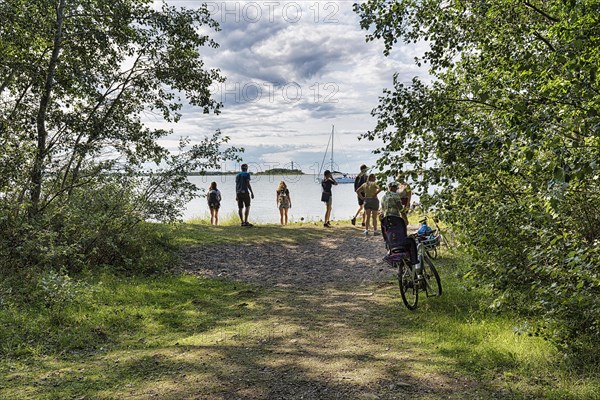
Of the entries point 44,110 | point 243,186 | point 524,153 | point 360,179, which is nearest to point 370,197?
point 360,179

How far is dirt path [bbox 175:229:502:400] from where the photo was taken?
183 inches

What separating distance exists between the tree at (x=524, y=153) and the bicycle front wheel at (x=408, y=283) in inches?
58.9

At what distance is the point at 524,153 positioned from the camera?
3.33 metres

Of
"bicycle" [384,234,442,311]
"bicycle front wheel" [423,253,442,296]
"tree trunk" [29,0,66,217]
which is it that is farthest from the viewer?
"tree trunk" [29,0,66,217]

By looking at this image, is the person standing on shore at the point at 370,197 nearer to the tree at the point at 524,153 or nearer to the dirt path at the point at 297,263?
the dirt path at the point at 297,263

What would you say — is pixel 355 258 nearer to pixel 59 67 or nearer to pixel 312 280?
pixel 312 280

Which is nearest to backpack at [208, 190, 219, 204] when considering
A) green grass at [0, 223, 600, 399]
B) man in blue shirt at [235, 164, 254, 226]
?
man in blue shirt at [235, 164, 254, 226]

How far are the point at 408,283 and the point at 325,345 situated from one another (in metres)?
2.39

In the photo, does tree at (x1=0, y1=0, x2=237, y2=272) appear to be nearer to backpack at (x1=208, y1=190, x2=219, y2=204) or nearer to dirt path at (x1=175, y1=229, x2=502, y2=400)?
dirt path at (x1=175, y1=229, x2=502, y2=400)

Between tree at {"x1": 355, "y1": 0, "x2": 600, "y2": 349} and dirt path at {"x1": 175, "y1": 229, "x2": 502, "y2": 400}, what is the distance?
1427 mm

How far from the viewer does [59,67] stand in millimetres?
9820

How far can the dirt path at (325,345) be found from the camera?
15.3 feet

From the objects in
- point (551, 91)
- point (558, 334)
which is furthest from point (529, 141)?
point (558, 334)

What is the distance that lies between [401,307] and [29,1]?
987 cm
